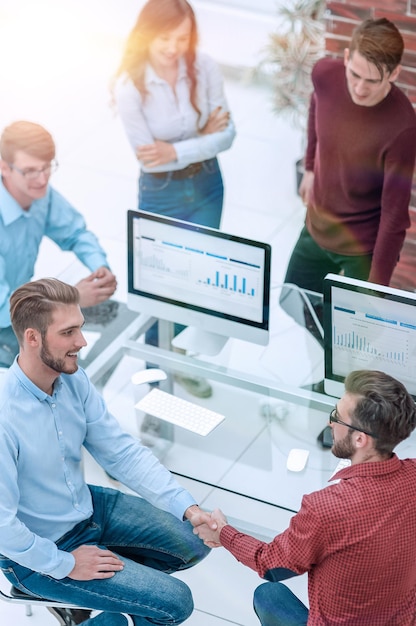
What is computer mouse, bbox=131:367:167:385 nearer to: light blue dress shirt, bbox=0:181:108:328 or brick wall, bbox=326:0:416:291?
light blue dress shirt, bbox=0:181:108:328

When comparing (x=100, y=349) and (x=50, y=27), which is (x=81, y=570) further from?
(x=50, y=27)

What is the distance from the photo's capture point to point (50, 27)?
8039mm

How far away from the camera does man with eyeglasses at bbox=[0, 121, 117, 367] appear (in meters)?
3.78

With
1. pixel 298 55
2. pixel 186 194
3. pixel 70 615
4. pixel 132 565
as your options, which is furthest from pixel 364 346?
pixel 298 55

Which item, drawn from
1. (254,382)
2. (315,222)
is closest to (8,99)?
(315,222)

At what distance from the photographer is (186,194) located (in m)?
4.33

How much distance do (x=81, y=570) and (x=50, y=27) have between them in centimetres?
603

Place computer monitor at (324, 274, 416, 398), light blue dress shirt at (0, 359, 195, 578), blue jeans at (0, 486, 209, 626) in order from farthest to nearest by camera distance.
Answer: computer monitor at (324, 274, 416, 398), blue jeans at (0, 486, 209, 626), light blue dress shirt at (0, 359, 195, 578)

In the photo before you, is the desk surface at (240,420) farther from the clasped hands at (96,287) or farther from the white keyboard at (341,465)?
the clasped hands at (96,287)

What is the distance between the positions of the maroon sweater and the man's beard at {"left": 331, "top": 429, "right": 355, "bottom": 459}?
4.50ft

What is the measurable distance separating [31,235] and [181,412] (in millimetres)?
1051

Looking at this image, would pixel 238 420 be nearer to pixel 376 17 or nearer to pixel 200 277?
pixel 200 277

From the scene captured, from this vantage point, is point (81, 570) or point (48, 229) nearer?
point (81, 570)

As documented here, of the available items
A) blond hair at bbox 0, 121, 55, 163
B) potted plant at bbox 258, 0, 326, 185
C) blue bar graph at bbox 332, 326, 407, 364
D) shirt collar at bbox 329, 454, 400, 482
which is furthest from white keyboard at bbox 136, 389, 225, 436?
potted plant at bbox 258, 0, 326, 185
